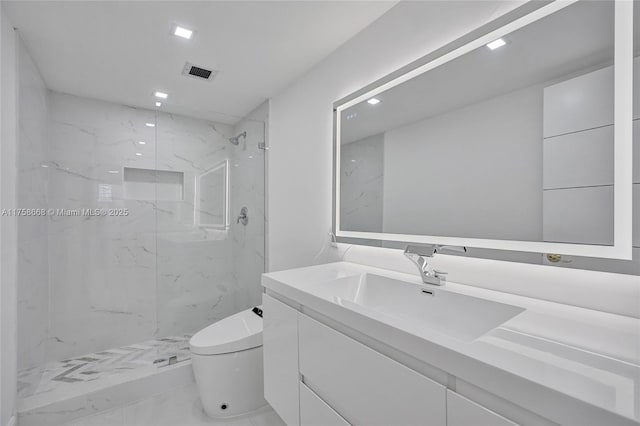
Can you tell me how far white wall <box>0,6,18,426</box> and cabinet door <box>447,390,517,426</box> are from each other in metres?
1.96

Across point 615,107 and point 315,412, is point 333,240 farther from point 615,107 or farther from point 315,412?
point 615,107

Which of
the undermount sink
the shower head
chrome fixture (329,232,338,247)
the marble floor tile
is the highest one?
the shower head

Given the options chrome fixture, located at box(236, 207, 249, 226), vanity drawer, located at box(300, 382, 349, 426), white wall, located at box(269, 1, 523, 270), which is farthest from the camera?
chrome fixture, located at box(236, 207, 249, 226)

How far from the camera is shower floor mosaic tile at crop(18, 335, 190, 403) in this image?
1751 millimetres

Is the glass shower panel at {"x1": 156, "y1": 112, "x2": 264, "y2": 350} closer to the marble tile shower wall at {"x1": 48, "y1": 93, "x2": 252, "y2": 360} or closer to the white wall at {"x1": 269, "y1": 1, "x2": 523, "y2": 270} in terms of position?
the marble tile shower wall at {"x1": 48, "y1": 93, "x2": 252, "y2": 360}

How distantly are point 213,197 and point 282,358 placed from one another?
1654mm

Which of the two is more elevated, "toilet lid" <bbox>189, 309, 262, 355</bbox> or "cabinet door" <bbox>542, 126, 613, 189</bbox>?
"cabinet door" <bbox>542, 126, 613, 189</bbox>

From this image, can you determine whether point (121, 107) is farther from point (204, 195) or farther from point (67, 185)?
point (204, 195)

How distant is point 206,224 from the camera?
2467mm

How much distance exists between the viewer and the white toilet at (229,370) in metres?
1.60

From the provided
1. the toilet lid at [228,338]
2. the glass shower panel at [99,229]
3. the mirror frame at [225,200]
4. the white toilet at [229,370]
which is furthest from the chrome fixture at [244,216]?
the white toilet at [229,370]

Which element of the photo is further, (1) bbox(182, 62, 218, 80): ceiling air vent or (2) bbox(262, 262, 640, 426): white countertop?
(1) bbox(182, 62, 218, 80): ceiling air vent

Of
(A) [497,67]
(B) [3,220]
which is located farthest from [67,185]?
(A) [497,67]

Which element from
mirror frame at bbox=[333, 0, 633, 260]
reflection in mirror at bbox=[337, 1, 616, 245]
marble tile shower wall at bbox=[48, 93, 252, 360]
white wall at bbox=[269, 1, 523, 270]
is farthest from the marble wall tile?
marble tile shower wall at bbox=[48, 93, 252, 360]
